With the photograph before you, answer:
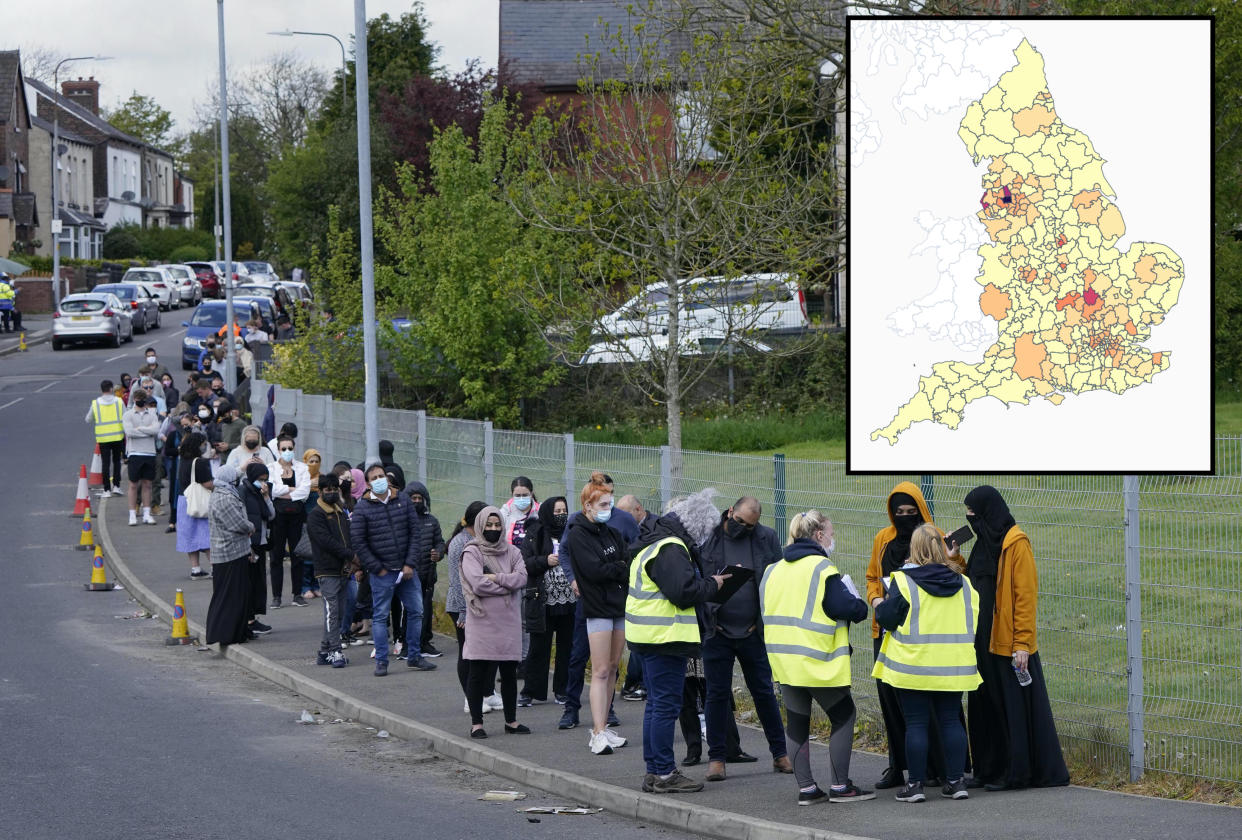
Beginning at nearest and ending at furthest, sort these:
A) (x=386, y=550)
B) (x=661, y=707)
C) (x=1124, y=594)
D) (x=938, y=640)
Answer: (x=938, y=640)
(x=661, y=707)
(x=1124, y=594)
(x=386, y=550)

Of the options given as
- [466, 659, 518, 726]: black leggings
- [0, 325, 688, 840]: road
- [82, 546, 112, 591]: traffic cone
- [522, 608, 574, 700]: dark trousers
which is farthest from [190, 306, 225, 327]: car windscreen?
[466, 659, 518, 726]: black leggings

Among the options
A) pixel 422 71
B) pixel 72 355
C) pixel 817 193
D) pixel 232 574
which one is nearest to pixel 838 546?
pixel 232 574

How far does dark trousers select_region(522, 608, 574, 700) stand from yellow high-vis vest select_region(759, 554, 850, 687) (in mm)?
3527

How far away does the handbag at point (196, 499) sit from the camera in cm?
1809

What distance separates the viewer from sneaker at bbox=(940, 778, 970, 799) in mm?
9078

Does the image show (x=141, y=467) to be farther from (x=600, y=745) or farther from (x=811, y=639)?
(x=811, y=639)

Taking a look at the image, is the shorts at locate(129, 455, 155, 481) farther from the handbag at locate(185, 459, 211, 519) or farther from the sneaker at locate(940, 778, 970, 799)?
the sneaker at locate(940, 778, 970, 799)

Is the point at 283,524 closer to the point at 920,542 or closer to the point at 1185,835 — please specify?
the point at 920,542

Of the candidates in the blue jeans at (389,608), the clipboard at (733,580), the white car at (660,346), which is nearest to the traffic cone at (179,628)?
the blue jeans at (389,608)

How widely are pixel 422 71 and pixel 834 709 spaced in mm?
56179

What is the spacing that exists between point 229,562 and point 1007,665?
8526mm

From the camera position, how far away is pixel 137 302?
57156 mm

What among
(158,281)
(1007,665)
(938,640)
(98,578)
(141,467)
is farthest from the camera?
(158,281)

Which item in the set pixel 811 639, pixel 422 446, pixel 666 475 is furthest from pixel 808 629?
pixel 422 446
